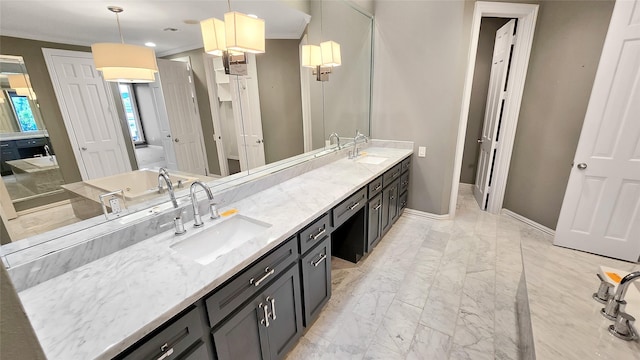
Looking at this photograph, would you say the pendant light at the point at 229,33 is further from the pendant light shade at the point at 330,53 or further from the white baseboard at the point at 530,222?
the white baseboard at the point at 530,222

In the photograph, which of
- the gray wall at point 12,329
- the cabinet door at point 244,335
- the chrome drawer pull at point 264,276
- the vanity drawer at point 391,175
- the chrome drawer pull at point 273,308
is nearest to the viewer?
the gray wall at point 12,329

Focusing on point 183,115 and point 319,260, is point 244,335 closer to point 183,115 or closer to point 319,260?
point 319,260

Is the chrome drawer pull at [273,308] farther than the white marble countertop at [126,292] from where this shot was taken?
Yes

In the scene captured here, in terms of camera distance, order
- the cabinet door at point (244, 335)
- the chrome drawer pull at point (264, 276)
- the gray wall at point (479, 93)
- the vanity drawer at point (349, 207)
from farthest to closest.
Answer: the gray wall at point (479, 93) → the vanity drawer at point (349, 207) → the chrome drawer pull at point (264, 276) → the cabinet door at point (244, 335)

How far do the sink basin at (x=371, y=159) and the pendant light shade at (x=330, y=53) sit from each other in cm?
104

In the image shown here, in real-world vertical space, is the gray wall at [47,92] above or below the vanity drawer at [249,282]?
above

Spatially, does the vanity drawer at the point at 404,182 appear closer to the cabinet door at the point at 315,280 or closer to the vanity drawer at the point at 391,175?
the vanity drawer at the point at 391,175

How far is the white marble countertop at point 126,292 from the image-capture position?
29.8 inches

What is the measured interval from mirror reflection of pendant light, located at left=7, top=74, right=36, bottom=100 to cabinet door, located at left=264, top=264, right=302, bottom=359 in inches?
49.6

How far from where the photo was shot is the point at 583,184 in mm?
2391

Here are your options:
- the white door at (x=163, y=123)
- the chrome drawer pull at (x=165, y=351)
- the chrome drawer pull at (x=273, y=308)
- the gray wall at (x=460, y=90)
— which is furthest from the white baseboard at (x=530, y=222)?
the white door at (x=163, y=123)

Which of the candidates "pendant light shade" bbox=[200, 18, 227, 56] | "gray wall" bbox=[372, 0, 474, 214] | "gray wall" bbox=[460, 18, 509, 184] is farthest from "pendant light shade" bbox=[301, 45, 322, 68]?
"gray wall" bbox=[460, 18, 509, 184]

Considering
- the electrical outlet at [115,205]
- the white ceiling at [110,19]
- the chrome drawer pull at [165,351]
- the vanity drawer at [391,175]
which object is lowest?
the chrome drawer pull at [165,351]

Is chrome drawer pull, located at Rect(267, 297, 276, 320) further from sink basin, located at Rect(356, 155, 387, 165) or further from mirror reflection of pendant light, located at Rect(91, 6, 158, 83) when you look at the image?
sink basin, located at Rect(356, 155, 387, 165)
